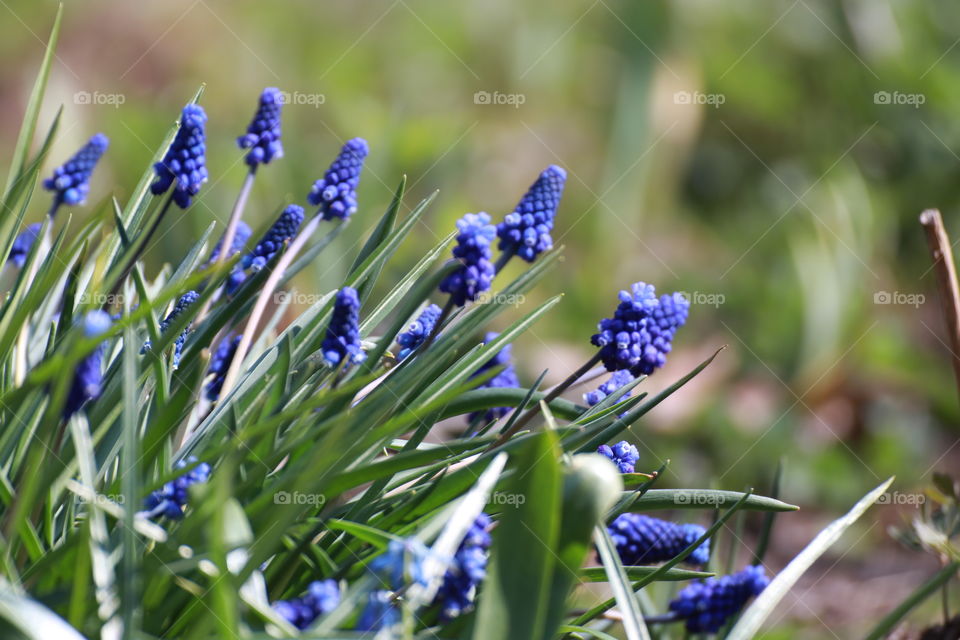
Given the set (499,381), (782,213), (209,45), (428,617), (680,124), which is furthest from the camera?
(209,45)

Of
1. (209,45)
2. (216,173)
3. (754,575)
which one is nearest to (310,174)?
(216,173)

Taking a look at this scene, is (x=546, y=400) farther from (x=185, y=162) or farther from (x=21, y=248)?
(x=21, y=248)

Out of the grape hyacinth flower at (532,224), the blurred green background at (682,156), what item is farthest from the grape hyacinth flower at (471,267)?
the blurred green background at (682,156)

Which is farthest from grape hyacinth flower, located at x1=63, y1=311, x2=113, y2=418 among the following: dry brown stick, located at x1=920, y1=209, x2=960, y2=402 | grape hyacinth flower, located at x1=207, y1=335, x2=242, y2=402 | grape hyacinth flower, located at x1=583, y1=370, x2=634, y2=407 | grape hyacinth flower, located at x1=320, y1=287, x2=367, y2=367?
dry brown stick, located at x1=920, y1=209, x2=960, y2=402

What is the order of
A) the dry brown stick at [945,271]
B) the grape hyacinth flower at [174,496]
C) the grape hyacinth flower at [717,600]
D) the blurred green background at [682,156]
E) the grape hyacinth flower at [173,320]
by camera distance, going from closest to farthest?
the grape hyacinth flower at [174,496] → the grape hyacinth flower at [717,600] → the grape hyacinth flower at [173,320] → the dry brown stick at [945,271] → the blurred green background at [682,156]

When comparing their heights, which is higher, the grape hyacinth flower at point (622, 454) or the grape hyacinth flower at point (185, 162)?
the grape hyacinth flower at point (185, 162)

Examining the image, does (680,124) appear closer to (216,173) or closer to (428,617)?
(216,173)

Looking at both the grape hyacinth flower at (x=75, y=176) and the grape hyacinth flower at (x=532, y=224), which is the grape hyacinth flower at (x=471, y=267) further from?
the grape hyacinth flower at (x=75, y=176)
